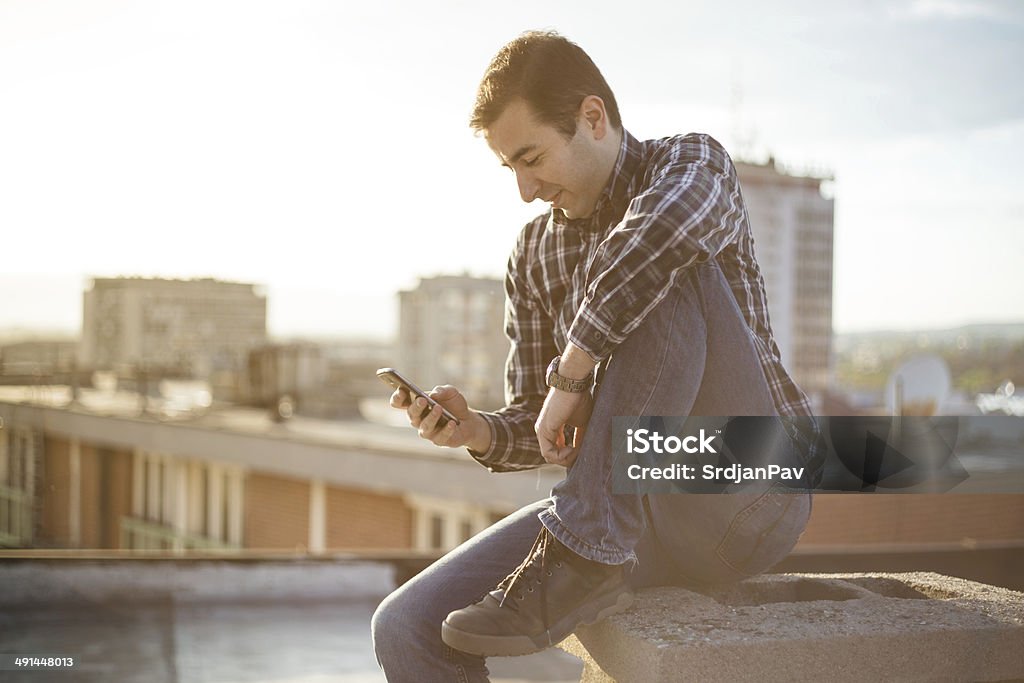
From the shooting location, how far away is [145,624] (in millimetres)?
3596

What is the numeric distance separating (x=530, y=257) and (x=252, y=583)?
2811mm

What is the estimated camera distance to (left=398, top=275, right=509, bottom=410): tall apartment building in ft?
144

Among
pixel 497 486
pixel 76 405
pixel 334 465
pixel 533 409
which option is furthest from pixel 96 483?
pixel 533 409

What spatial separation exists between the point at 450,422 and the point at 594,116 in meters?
0.52

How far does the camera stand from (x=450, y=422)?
156 centimetres

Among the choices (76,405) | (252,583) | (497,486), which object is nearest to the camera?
(252,583)

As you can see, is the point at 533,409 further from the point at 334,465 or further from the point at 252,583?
the point at 334,465

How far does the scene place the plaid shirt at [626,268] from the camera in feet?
4.23

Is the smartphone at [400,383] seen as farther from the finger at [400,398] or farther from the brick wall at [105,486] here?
the brick wall at [105,486]

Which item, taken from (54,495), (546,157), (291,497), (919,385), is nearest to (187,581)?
(546,157)

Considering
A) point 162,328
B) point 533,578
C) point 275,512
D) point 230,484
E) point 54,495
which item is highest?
point 533,578

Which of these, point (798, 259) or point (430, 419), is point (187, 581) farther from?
point (798, 259)

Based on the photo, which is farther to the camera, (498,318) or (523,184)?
(498,318)

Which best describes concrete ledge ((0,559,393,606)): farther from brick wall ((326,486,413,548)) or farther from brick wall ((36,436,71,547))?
brick wall ((36,436,71,547))
